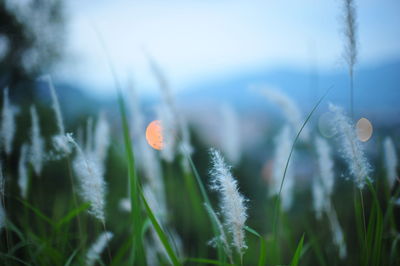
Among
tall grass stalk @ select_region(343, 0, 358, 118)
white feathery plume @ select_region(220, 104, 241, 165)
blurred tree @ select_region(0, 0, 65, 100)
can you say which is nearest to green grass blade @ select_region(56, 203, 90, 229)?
tall grass stalk @ select_region(343, 0, 358, 118)

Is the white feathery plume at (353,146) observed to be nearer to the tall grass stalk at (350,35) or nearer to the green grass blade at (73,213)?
the tall grass stalk at (350,35)

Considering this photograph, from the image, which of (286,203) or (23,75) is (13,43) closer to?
(23,75)

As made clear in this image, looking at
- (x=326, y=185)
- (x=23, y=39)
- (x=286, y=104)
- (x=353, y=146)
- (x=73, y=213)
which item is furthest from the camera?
(x=23, y=39)

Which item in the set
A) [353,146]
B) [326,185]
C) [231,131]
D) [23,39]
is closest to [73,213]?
[353,146]

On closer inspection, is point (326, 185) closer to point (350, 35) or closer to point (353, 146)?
point (353, 146)

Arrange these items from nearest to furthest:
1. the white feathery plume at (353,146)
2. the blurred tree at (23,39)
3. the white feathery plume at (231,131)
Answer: the white feathery plume at (353,146) < the white feathery plume at (231,131) < the blurred tree at (23,39)

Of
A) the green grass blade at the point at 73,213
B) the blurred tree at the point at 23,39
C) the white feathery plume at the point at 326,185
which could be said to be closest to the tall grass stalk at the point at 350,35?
the white feathery plume at the point at 326,185

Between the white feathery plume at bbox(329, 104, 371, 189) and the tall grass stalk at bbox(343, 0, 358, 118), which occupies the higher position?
the tall grass stalk at bbox(343, 0, 358, 118)

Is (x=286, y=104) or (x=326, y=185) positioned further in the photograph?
(x=286, y=104)

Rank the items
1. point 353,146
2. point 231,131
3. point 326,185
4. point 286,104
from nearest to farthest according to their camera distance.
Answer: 1. point 353,146
2. point 326,185
3. point 286,104
4. point 231,131

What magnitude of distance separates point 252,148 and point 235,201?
6.39m

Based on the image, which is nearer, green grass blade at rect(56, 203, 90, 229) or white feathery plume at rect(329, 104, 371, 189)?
white feathery plume at rect(329, 104, 371, 189)

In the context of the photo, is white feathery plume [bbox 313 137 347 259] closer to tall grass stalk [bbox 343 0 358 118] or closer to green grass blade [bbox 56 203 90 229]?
tall grass stalk [bbox 343 0 358 118]

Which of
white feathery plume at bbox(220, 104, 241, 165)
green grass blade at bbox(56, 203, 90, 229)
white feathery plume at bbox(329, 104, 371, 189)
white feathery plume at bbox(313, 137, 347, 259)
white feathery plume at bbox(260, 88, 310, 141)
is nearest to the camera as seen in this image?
white feathery plume at bbox(329, 104, 371, 189)
